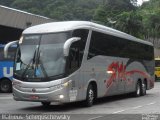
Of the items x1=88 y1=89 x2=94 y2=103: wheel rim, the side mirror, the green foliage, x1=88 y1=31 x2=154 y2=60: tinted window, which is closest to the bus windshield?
the side mirror

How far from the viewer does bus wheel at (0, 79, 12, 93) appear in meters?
28.4

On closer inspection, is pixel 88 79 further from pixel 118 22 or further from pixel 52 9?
pixel 52 9

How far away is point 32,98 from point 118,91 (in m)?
7.15

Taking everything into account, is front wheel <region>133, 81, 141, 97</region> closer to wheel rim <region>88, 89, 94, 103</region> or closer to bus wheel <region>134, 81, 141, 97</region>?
bus wheel <region>134, 81, 141, 97</region>

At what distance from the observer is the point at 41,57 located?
16500 millimetres

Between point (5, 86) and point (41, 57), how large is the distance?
12.5 m

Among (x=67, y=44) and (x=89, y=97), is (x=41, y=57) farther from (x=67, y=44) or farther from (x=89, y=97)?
(x=89, y=97)

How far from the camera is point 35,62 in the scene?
1647 cm

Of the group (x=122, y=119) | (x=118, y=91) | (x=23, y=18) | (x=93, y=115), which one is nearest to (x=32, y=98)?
(x=93, y=115)

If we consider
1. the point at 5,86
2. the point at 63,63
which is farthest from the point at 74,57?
the point at 5,86

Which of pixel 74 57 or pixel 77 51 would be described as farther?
pixel 77 51

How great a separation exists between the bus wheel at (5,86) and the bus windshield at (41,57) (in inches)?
456

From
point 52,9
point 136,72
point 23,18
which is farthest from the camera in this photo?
point 52,9

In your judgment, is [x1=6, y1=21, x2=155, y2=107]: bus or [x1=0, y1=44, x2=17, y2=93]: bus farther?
[x1=0, y1=44, x2=17, y2=93]: bus
